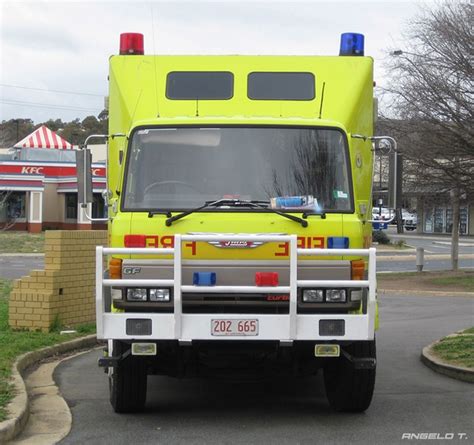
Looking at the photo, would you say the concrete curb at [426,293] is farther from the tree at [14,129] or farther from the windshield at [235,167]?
the tree at [14,129]

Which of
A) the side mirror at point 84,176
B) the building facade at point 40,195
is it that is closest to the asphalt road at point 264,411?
the side mirror at point 84,176

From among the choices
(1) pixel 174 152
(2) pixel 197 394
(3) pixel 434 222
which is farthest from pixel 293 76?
(3) pixel 434 222

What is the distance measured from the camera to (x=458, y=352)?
10406 mm

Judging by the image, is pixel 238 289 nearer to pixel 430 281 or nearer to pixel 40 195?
pixel 430 281

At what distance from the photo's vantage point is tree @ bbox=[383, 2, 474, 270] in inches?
869

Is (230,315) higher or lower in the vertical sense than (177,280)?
lower

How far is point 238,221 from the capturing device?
6828mm

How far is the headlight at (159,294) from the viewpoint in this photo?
21.9 ft

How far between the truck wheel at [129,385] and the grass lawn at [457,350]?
423cm

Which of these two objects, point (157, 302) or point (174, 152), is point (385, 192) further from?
point (157, 302)

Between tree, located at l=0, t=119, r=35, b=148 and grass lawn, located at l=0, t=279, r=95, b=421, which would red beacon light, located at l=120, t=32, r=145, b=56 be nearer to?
grass lawn, located at l=0, t=279, r=95, b=421

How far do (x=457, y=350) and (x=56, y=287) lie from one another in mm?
5697

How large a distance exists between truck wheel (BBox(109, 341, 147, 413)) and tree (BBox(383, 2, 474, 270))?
16.7 meters

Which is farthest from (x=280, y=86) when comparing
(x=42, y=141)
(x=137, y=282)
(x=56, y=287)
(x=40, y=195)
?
(x=42, y=141)
